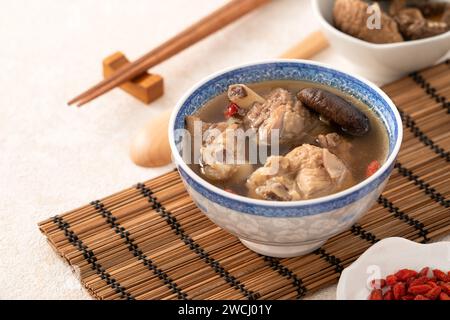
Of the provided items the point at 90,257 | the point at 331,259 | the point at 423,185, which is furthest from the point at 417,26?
the point at 90,257

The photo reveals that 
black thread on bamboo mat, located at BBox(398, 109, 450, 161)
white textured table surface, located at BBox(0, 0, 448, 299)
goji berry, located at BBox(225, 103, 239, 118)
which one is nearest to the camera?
goji berry, located at BBox(225, 103, 239, 118)

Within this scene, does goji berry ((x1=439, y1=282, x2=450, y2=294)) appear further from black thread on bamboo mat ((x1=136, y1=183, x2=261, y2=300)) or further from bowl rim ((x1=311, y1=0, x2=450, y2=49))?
bowl rim ((x1=311, y1=0, x2=450, y2=49))

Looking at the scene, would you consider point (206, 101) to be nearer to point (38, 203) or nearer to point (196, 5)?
point (38, 203)

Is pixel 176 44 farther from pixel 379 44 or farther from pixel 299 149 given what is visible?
pixel 299 149

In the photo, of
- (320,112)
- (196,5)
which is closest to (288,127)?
(320,112)

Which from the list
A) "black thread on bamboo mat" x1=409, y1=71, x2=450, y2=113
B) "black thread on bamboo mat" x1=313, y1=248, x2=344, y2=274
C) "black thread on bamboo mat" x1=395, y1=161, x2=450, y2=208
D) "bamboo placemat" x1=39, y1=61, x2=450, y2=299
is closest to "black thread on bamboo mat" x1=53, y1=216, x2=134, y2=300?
"bamboo placemat" x1=39, y1=61, x2=450, y2=299
